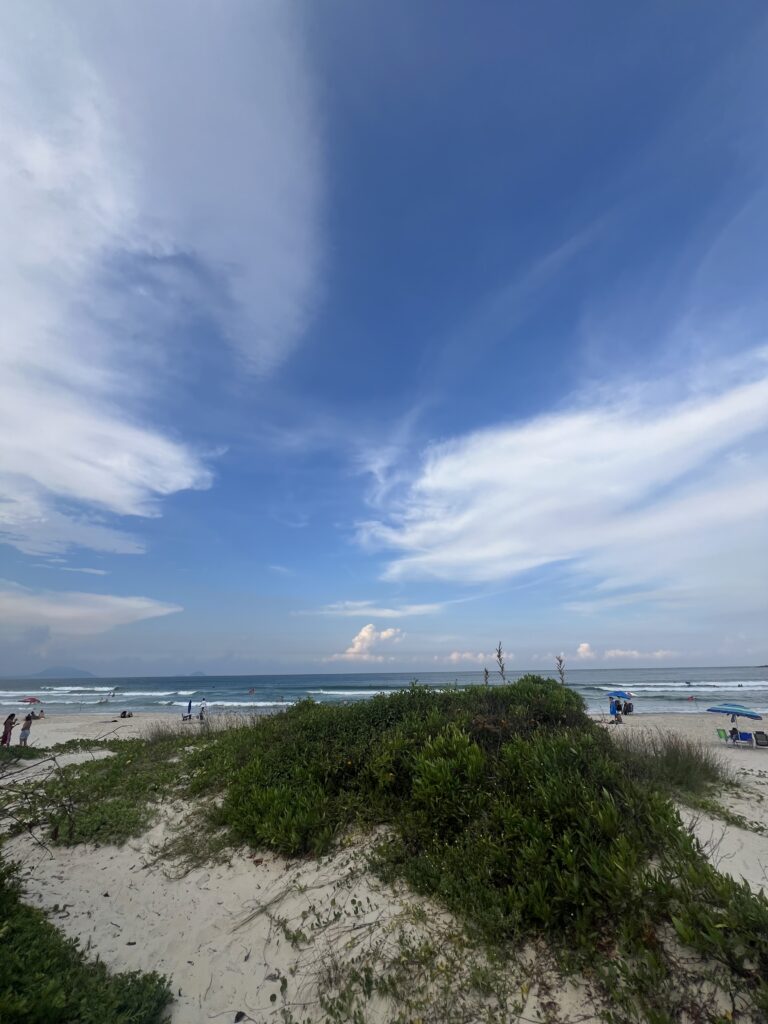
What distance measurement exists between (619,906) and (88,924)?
567 centimetres

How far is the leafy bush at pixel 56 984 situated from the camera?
10.5ft

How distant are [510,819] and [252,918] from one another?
3.09 m

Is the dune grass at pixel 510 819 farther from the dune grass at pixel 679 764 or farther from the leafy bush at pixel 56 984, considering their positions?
the leafy bush at pixel 56 984

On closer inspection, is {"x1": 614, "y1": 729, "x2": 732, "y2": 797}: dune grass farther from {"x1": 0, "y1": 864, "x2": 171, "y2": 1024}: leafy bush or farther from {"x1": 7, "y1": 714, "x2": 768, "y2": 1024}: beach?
{"x1": 0, "y1": 864, "x2": 171, "y2": 1024}: leafy bush

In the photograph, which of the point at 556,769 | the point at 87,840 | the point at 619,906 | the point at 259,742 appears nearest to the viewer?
the point at 619,906

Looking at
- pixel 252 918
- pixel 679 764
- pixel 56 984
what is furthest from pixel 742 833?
pixel 56 984

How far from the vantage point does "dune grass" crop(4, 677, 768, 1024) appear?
3.71 meters

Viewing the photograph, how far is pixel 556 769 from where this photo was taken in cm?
569

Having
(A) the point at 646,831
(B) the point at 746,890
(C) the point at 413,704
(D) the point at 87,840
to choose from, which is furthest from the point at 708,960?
(D) the point at 87,840

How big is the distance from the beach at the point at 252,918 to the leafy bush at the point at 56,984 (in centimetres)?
39

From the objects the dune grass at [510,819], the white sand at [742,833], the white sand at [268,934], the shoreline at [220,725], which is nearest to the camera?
the dune grass at [510,819]

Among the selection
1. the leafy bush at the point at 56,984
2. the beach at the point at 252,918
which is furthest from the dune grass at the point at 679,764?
the leafy bush at the point at 56,984

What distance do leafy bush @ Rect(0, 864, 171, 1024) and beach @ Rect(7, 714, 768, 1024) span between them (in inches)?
15.2

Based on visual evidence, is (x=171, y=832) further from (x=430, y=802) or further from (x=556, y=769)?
(x=556, y=769)
